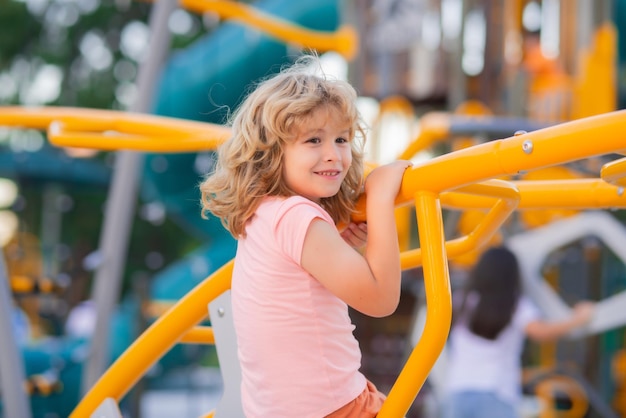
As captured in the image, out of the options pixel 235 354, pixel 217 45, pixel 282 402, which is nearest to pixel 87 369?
pixel 235 354

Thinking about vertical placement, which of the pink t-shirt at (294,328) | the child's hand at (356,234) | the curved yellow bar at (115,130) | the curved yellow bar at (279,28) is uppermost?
the curved yellow bar at (279,28)

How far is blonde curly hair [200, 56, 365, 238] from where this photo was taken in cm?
138

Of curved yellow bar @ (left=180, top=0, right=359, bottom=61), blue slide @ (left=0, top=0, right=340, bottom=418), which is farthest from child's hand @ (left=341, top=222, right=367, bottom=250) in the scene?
blue slide @ (left=0, top=0, right=340, bottom=418)

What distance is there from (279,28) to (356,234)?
4.10m

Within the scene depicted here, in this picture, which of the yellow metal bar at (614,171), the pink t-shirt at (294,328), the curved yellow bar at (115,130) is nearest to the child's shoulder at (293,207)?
the pink t-shirt at (294,328)

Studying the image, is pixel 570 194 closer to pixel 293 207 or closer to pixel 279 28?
pixel 293 207

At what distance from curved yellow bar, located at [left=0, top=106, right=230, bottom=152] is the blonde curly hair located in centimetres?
74

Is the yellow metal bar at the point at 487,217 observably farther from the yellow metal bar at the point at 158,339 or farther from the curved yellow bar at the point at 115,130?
the curved yellow bar at the point at 115,130

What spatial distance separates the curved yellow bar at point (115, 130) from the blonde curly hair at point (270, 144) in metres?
0.74

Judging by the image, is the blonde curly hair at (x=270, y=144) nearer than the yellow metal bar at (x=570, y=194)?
Yes

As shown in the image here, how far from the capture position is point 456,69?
5.84 meters

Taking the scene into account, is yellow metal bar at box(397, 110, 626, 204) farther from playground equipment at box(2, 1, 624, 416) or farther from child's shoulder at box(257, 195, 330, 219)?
child's shoulder at box(257, 195, 330, 219)

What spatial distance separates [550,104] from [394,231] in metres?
4.89

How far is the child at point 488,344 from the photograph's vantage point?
281 cm
